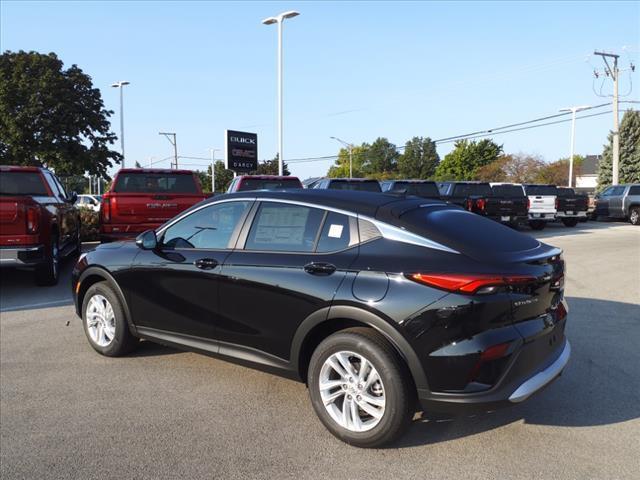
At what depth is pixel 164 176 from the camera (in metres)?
10.8

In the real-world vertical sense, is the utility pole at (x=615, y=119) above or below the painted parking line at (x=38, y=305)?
above

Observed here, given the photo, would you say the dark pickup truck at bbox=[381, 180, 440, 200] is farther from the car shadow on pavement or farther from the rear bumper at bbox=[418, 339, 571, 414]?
the rear bumper at bbox=[418, 339, 571, 414]

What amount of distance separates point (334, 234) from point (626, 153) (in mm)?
55448

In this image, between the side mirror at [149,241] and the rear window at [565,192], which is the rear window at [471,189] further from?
the side mirror at [149,241]

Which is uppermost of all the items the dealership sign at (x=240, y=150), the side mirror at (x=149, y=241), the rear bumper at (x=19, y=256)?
the dealership sign at (x=240, y=150)

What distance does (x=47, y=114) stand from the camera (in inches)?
920

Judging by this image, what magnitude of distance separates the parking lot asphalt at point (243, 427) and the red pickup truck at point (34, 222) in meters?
2.80

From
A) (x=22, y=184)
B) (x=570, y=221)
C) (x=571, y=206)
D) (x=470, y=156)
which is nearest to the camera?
(x=22, y=184)

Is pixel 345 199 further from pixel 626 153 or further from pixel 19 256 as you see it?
pixel 626 153

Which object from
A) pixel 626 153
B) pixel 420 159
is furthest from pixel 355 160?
pixel 626 153

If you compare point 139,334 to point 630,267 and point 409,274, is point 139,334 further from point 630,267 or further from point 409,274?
point 630,267

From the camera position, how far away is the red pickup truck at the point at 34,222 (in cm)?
783

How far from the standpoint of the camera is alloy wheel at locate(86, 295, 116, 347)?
516 cm

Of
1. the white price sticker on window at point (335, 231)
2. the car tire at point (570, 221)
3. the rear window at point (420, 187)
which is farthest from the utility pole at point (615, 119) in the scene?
the white price sticker on window at point (335, 231)
